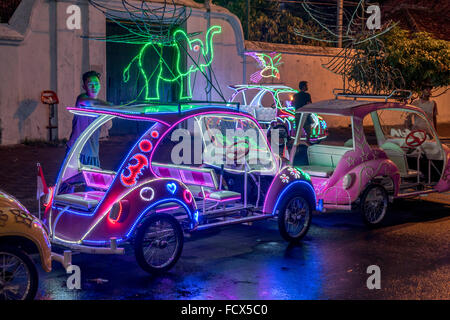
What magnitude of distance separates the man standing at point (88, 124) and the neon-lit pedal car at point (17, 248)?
2527 mm

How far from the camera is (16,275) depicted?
5.43 metres

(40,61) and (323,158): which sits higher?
(40,61)

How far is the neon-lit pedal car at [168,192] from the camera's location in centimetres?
662

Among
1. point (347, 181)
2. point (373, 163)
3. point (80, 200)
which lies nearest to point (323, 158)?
point (373, 163)

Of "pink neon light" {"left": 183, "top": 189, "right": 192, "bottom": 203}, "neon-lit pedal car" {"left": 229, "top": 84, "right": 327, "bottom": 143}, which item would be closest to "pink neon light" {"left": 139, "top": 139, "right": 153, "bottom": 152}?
"pink neon light" {"left": 183, "top": 189, "right": 192, "bottom": 203}

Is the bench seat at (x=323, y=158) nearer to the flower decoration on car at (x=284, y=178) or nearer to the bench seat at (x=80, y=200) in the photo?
the flower decoration on car at (x=284, y=178)

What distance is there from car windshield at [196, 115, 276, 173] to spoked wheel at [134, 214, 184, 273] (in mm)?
1595

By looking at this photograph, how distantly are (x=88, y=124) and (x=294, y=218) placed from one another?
293 cm

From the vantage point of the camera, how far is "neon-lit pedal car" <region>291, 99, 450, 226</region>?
917 cm

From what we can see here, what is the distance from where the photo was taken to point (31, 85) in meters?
16.7

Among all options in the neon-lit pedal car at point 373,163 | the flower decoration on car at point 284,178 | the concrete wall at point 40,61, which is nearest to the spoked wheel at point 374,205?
the neon-lit pedal car at point 373,163

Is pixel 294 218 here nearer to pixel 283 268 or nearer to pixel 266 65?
pixel 283 268
